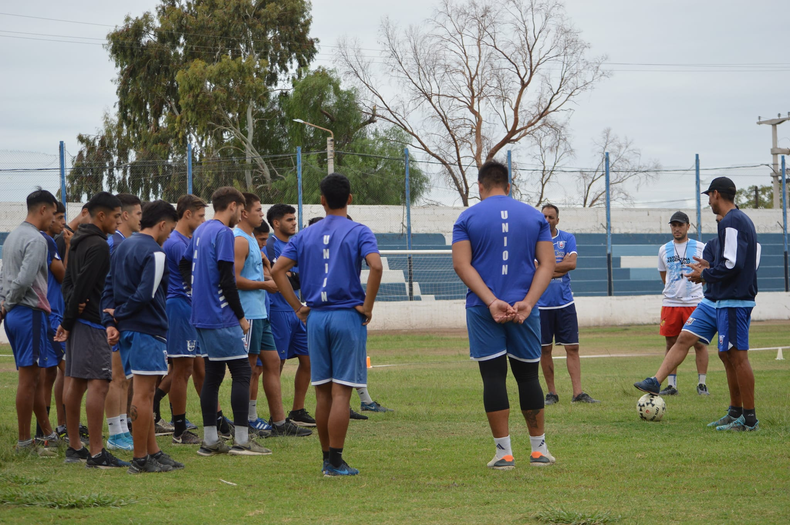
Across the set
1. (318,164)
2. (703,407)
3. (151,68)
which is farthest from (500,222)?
(151,68)

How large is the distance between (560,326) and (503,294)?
4.04 meters

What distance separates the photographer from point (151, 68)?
45.6 meters

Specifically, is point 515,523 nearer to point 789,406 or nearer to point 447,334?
point 789,406

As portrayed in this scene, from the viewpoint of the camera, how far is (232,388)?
6.30 meters

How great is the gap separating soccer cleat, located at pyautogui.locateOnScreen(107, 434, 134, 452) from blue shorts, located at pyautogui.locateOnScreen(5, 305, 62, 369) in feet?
2.69

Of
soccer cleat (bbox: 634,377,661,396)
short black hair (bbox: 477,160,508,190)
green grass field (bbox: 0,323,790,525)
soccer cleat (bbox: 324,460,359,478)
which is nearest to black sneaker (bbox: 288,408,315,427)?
green grass field (bbox: 0,323,790,525)

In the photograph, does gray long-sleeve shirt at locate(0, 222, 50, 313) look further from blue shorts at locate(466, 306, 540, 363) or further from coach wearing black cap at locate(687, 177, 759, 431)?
coach wearing black cap at locate(687, 177, 759, 431)

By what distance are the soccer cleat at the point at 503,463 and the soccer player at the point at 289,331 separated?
282 centimetres

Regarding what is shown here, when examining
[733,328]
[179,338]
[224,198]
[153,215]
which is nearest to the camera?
[153,215]

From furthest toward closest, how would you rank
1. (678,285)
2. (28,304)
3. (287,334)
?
(678,285) < (287,334) < (28,304)

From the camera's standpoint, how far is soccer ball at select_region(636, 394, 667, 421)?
765 cm

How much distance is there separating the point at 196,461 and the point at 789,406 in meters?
6.07

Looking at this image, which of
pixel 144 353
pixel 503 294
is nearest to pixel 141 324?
pixel 144 353

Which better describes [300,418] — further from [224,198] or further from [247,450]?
[224,198]
